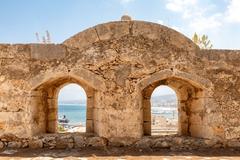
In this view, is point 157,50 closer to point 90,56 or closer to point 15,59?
point 90,56

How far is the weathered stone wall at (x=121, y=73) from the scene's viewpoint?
6180mm

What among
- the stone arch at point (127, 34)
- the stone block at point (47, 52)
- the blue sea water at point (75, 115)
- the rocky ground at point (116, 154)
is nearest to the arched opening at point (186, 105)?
the rocky ground at point (116, 154)

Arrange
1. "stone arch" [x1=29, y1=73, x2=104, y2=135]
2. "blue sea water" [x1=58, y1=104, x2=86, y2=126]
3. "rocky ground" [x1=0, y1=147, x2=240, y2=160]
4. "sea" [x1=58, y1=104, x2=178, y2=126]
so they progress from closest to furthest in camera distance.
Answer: "rocky ground" [x1=0, y1=147, x2=240, y2=160]
"stone arch" [x1=29, y1=73, x2=104, y2=135]
"sea" [x1=58, y1=104, x2=178, y2=126]
"blue sea water" [x1=58, y1=104, x2=86, y2=126]

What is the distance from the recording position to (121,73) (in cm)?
625

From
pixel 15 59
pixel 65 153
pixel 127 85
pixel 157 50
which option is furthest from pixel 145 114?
pixel 15 59

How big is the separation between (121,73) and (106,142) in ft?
5.00

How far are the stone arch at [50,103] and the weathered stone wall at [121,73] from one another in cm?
7

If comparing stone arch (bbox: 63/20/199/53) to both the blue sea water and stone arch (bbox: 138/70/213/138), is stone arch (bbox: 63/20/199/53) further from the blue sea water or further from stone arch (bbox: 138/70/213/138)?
the blue sea water

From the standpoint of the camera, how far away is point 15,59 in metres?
6.26

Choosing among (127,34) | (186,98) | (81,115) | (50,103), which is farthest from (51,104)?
(81,115)

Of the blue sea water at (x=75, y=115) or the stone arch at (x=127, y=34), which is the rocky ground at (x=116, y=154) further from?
→ the blue sea water at (x=75, y=115)

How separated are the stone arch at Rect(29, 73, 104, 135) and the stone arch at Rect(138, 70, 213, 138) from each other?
1.32m

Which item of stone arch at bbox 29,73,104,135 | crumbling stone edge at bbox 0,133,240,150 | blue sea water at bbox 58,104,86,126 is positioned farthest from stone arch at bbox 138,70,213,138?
blue sea water at bbox 58,104,86,126

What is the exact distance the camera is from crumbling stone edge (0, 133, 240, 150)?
20.2ft
